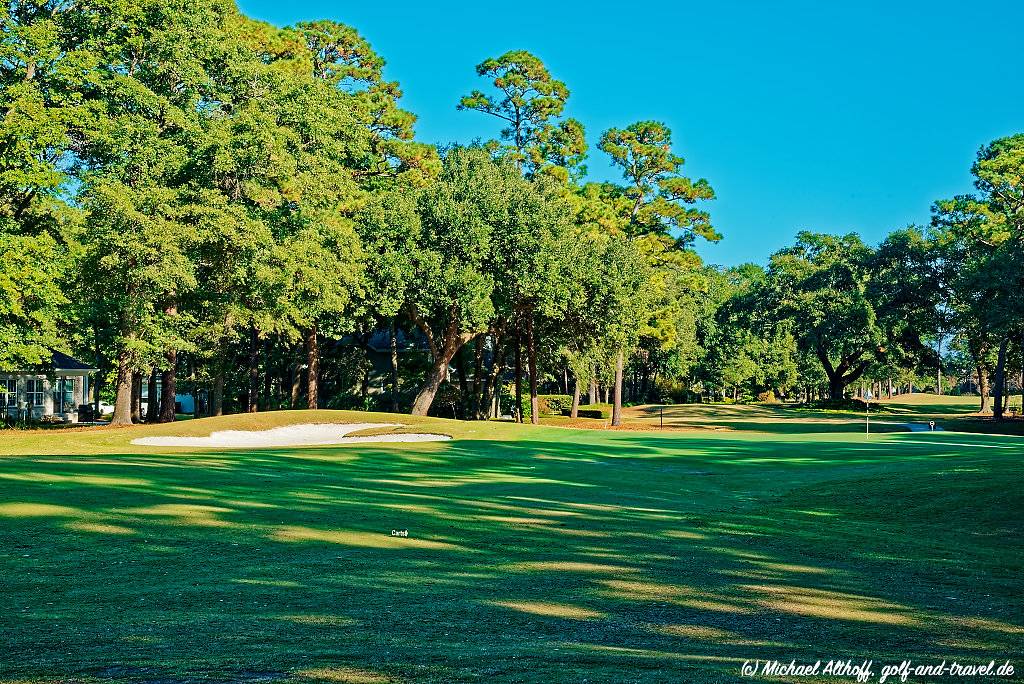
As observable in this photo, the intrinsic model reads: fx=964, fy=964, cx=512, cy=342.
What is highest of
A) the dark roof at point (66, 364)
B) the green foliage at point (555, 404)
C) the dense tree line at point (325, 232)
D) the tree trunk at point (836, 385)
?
the dense tree line at point (325, 232)

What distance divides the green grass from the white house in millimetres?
44944

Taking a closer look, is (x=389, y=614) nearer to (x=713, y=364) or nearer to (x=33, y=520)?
(x=33, y=520)

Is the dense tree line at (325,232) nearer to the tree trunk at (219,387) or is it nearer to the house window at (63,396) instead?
the tree trunk at (219,387)

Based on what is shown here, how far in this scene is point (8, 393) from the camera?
6431cm

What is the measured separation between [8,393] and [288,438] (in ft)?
118

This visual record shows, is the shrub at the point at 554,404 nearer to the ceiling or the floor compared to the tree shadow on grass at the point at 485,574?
nearer to the ceiling

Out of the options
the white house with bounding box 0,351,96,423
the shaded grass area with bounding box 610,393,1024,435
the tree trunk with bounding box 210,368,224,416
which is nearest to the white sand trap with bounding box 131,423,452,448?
the tree trunk with bounding box 210,368,224,416

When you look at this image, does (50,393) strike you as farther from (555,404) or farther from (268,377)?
(555,404)

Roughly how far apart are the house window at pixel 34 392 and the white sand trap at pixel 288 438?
115 feet

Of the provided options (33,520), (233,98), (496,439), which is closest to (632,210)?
(233,98)

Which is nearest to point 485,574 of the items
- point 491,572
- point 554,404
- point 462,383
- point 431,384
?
point 491,572

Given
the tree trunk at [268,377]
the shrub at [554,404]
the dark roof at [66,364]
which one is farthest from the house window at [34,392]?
the shrub at [554,404]

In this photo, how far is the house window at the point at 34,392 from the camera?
6581 cm

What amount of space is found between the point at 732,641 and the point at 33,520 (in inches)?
411
